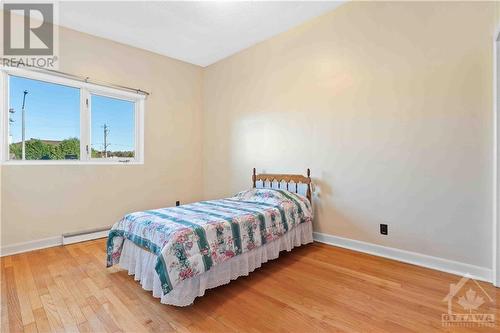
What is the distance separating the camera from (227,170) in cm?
430

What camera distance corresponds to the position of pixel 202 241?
1.86 metres

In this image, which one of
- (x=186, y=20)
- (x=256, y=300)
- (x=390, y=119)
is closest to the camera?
(x=256, y=300)

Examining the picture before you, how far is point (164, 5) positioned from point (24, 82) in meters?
1.99

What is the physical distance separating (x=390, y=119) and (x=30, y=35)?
4.37 metres

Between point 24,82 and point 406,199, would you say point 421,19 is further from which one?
point 24,82

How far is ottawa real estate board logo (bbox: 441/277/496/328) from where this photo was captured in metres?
1.56

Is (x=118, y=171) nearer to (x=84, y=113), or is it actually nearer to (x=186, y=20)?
(x=84, y=113)

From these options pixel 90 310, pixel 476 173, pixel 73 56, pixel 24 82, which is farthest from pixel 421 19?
pixel 24 82

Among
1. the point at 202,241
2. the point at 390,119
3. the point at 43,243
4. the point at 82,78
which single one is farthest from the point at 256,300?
the point at 82,78

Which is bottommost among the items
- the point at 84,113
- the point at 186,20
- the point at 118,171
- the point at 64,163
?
the point at 118,171

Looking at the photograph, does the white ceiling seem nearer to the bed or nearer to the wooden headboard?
the wooden headboard

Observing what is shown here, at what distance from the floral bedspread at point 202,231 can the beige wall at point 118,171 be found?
1.40 metres

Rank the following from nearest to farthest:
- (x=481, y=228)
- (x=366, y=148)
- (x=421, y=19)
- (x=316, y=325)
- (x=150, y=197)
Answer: (x=316, y=325) → (x=481, y=228) → (x=421, y=19) → (x=366, y=148) → (x=150, y=197)

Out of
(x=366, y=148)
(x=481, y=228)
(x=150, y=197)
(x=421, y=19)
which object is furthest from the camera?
(x=150, y=197)
